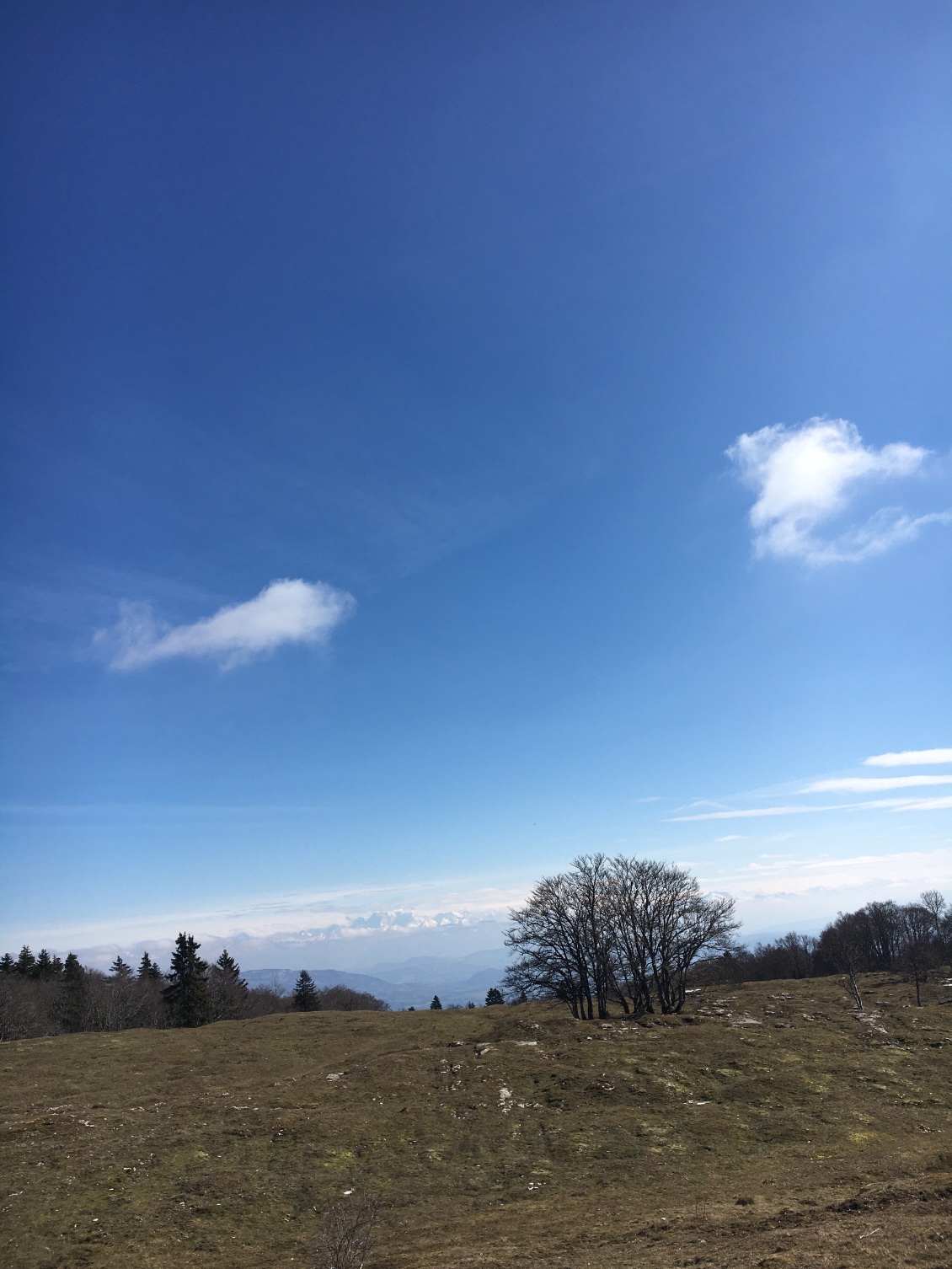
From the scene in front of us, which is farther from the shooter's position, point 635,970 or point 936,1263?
point 635,970

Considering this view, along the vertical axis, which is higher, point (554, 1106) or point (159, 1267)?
point (159, 1267)

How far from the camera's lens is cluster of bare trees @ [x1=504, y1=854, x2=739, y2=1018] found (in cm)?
6131

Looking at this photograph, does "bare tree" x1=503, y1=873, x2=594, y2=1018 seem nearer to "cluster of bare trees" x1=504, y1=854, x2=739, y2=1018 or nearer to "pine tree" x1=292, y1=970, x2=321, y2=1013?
"cluster of bare trees" x1=504, y1=854, x2=739, y2=1018

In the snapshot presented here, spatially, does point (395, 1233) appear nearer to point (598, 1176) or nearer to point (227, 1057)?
point (598, 1176)

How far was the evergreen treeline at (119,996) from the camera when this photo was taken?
90.9m

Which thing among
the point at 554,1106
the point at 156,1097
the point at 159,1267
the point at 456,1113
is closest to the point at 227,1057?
the point at 156,1097

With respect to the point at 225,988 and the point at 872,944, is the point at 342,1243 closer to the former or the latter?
the point at 225,988

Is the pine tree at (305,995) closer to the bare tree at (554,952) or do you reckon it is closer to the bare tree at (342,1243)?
the bare tree at (554,952)

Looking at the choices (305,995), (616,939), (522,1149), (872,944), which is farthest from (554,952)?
(872,944)

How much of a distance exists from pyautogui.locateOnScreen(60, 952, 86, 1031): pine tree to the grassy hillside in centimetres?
5710

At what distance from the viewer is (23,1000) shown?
93.5 m

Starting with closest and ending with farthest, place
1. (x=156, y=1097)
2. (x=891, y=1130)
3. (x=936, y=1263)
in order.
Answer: (x=936, y=1263) → (x=891, y=1130) → (x=156, y=1097)

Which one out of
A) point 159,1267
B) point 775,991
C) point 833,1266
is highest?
point 833,1266

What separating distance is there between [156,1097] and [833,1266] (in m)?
37.7
